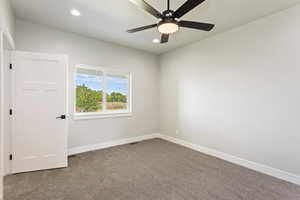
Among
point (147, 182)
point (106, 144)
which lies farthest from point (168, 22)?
point (106, 144)

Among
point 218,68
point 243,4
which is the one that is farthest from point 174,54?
point 243,4

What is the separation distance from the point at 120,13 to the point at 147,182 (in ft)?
9.93

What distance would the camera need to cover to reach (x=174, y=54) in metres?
4.54

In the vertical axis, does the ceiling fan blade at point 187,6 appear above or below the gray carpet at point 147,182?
above

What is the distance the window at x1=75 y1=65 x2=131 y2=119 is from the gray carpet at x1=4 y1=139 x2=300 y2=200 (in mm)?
1209

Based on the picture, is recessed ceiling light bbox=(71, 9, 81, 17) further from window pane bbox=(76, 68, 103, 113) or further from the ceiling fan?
the ceiling fan

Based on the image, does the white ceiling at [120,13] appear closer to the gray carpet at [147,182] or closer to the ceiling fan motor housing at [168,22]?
the ceiling fan motor housing at [168,22]

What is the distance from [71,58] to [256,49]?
13.2ft

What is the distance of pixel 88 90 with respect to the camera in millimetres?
3842

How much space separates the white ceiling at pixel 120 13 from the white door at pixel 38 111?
80cm

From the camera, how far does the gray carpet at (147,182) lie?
2.06 meters

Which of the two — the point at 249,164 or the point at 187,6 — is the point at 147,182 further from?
the point at 187,6

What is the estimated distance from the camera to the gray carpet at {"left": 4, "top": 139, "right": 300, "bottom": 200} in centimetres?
206

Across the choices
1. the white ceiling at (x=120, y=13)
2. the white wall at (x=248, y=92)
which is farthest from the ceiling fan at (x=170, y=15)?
the white wall at (x=248, y=92)
